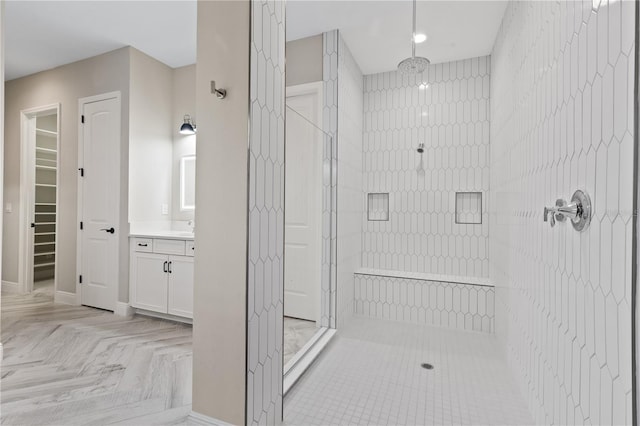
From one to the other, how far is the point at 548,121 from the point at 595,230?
0.68 metres

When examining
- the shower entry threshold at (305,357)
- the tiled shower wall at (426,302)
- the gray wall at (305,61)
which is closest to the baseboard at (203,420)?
the shower entry threshold at (305,357)

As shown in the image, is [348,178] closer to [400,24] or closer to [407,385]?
[400,24]

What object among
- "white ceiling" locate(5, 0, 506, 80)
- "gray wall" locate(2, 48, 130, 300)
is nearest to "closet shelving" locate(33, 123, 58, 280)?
"gray wall" locate(2, 48, 130, 300)

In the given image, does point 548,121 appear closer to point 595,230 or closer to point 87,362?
point 595,230

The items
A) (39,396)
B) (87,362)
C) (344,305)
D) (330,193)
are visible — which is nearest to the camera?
(39,396)

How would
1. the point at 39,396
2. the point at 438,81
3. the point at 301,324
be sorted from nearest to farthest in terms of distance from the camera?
the point at 39,396
the point at 301,324
the point at 438,81

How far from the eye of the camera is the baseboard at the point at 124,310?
10.3 ft

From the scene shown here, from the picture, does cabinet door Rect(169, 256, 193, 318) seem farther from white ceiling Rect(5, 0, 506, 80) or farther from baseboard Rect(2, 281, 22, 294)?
baseboard Rect(2, 281, 22, 294)

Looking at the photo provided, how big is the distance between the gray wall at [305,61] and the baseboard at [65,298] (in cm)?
335

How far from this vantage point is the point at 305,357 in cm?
223

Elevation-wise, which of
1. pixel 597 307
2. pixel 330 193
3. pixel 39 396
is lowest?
pixel 39 396

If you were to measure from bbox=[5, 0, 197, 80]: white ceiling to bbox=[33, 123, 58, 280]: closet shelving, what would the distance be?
1.35 m

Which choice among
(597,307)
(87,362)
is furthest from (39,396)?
(597,307)

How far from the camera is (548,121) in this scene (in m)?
1.46
